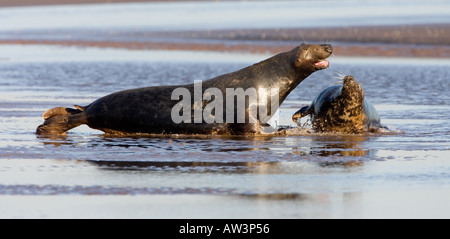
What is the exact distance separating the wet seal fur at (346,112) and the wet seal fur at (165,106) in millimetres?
554

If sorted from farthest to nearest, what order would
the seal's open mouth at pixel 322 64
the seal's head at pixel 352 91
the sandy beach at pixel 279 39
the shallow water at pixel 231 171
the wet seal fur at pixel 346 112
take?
the sandy beach at pixel 279 39 < the seal's head at pixel 352 91 < the wet seal fur at pixel 346 112 < the seal's open mouth at pixel 322 64 < the shallow water at pixel 231 171

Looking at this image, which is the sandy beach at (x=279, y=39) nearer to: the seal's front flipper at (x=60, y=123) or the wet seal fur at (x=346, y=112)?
the wet seal fur at (x=346, y=112)

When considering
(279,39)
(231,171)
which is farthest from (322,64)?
(279,39)

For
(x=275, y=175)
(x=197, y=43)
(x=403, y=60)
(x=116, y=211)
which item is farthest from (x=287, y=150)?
(x=197, y=43)

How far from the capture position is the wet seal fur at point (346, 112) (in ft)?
37.0

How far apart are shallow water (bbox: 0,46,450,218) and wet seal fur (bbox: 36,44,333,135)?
23 cm

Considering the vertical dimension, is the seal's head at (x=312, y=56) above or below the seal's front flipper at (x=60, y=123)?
above

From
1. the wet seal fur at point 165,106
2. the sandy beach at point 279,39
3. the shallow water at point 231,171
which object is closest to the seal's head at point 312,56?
the wet seal fur at point 165,106

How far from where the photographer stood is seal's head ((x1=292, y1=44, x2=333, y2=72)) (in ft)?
36.5

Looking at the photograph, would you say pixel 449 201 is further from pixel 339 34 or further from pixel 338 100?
pixel 339 34

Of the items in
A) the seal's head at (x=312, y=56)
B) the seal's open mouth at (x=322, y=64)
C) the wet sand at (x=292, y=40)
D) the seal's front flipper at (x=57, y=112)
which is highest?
the wet sand at (x=292, y=40)

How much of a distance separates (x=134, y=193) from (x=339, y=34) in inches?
869

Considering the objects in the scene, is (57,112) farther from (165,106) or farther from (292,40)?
(292,40)

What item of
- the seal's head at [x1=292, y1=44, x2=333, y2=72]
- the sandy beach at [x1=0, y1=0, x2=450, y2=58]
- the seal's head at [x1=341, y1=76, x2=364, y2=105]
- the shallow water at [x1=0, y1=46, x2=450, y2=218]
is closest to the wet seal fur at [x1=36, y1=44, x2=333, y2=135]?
the seal's head at [x1=292, y1=44, x2=333, y2=72]
